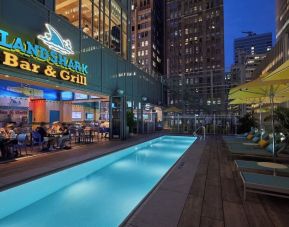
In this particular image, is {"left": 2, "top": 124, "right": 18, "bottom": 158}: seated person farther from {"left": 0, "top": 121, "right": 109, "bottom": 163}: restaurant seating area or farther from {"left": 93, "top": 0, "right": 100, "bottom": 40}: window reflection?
{"left": 93, "top": 0, "right": 100, "bottom": 40}: window reflection

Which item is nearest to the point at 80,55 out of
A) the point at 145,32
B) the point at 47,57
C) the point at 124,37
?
the point at 47,57

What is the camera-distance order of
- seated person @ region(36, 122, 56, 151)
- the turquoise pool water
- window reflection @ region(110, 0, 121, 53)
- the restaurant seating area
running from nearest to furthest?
the turquoise pool water → the restaurant seating area → seated person @ region(36, 122, 56, 151) → window reflection @ region(110, 0, 121, 53)

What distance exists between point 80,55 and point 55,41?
195 cm

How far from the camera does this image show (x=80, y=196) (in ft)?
16.1

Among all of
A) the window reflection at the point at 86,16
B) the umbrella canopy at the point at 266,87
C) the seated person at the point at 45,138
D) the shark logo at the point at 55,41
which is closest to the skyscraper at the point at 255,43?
the window reflection at the point at 86,16

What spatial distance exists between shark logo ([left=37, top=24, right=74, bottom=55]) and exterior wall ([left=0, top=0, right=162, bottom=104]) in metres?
0.24

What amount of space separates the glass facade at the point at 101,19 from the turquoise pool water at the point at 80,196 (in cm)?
779

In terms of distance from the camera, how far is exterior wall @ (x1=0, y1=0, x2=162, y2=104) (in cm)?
734

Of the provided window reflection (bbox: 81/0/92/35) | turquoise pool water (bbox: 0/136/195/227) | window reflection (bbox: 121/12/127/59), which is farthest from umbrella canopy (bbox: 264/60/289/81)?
window reflection (bbox: 121/12/127/59)

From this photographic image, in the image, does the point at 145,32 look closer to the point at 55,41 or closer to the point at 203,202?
the point at 55,41

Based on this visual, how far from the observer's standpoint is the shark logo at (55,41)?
8539 mm

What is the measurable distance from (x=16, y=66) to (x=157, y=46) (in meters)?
67.9

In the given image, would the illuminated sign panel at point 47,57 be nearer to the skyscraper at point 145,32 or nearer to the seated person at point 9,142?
the seated person at point 9,142

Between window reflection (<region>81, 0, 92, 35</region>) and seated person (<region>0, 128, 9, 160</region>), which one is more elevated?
window reflection (<region>81, 0, 92, 35</region>)
